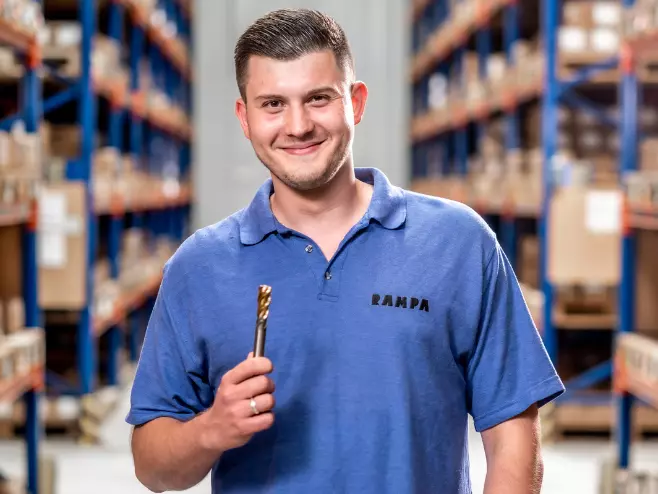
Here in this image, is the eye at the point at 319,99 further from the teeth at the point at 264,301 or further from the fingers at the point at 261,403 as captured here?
the fingers at the point at 261,403

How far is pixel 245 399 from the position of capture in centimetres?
173

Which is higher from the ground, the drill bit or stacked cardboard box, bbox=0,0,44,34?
stacked cardboard box, bbox=0,0,44,34

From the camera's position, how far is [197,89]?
14.5 meters

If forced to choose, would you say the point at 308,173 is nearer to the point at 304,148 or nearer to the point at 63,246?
the point at 304,148

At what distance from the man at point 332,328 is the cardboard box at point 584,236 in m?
4.60

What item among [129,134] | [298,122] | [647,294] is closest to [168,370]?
[298,122]

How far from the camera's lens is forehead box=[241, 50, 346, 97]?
1988mm

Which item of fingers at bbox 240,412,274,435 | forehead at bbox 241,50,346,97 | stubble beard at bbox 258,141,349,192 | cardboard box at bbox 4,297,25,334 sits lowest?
cardboard box at bbox 4,297,25,334

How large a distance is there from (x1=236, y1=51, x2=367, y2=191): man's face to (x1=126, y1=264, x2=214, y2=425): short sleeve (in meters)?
0.33

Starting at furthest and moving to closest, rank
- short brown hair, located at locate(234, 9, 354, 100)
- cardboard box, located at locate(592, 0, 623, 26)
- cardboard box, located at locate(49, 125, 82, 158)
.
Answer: cardboard box, located at locate(49, 125, 82, 158), cardboard box, located at locate(592, 0, 623, 26), short brown hair, located at locate(234, 9, 354, 100)

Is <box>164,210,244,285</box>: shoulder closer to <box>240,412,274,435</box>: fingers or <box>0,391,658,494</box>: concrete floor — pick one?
<box>240,412,274,435</box>: fingers

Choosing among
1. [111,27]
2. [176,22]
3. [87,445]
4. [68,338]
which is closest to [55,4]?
[111,27]

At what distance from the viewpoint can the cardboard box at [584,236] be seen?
257 inches

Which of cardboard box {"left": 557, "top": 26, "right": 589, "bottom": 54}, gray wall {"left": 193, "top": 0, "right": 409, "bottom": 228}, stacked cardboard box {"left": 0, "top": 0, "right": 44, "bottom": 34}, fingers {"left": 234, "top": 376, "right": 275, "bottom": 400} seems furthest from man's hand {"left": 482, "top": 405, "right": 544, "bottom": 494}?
gray wall {"left": 193, "top": 0, "right": 409, "bottom": 228}
